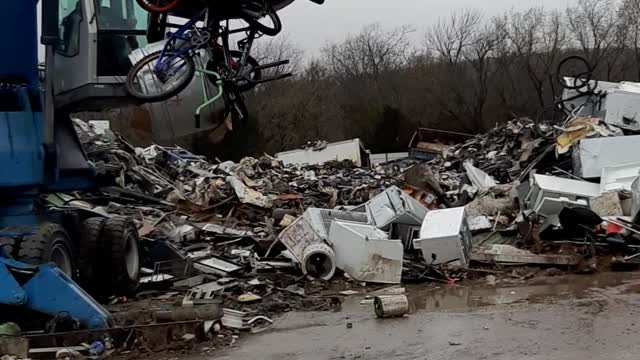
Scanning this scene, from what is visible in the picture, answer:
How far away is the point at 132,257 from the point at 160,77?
2.95 metres

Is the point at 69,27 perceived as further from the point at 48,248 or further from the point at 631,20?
the point at 631,20

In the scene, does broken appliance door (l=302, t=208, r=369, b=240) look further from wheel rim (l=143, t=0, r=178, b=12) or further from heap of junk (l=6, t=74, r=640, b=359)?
wheel rim (l=143, t=0, r=178, b=12)

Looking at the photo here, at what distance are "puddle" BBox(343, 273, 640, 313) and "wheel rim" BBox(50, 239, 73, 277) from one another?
11.4 feet

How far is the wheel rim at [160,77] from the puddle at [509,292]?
3.65 metres

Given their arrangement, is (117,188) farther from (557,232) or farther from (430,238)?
(557,232)

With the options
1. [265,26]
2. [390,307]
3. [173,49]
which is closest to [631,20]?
[265,26]

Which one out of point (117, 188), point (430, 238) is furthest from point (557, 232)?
point (117, 188)

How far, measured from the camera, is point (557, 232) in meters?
12.4

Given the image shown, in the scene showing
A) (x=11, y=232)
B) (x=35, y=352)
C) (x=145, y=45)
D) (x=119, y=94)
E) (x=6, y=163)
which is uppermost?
(x=145, y=45)

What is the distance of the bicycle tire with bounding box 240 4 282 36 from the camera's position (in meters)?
8.45

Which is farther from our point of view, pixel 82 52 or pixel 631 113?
pixel 631 113

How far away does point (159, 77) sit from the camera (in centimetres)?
806

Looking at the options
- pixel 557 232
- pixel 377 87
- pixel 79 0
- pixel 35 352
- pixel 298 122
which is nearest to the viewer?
pixel 35 352

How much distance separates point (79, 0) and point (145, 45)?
865 mm
